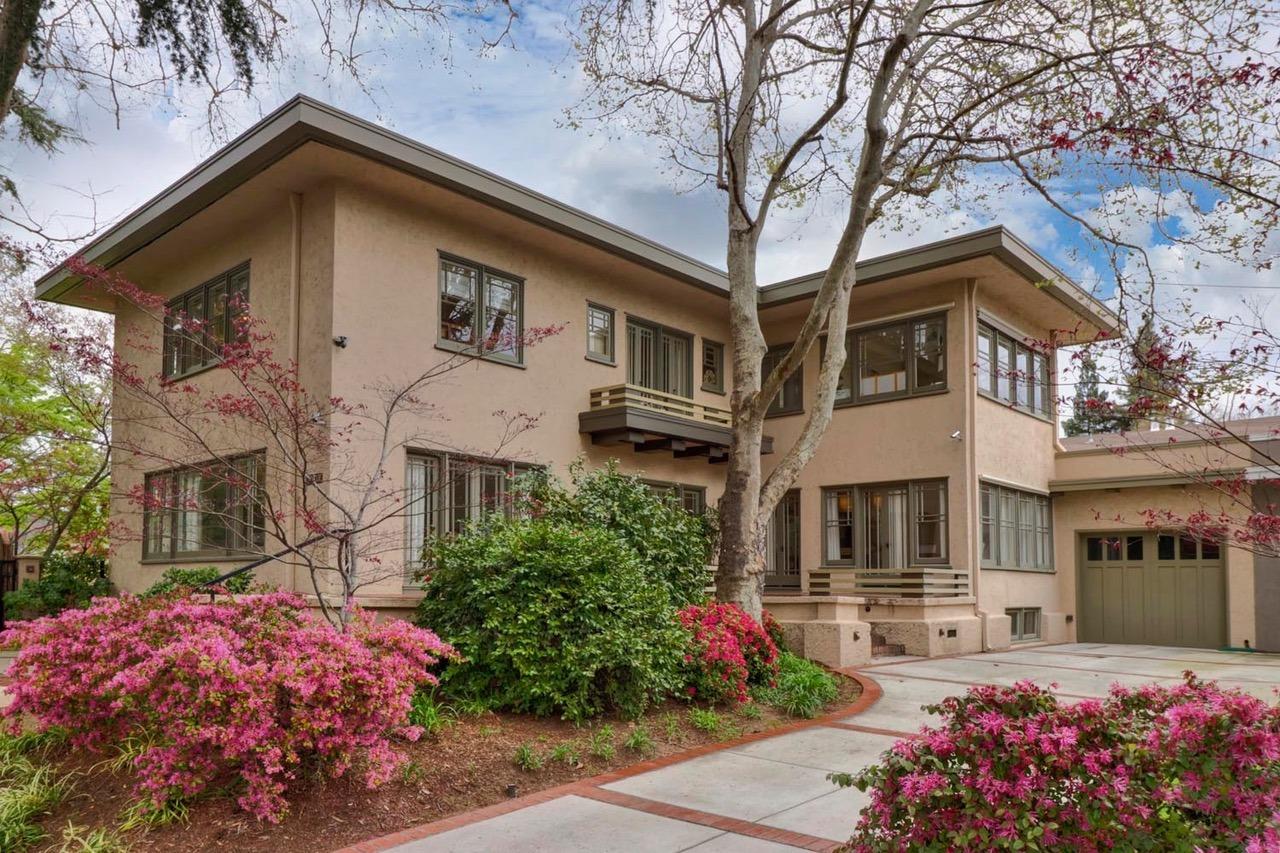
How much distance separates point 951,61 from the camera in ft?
39.2

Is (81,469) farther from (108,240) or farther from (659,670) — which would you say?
(659,670)

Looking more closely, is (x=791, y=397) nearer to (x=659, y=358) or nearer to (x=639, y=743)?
(x=659, y=358)

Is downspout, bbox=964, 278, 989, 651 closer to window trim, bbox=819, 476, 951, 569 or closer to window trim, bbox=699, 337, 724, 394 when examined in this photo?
window trim, bbox=819, 476, 951, 569

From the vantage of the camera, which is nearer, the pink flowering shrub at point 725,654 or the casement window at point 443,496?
the pink flowering shrub at point 725,654

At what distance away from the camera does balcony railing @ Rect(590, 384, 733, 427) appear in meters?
14.7

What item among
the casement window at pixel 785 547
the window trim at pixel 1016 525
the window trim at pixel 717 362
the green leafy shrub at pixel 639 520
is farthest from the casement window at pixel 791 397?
the green leafy shrub at pixel 639 520

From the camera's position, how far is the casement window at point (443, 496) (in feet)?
40.1

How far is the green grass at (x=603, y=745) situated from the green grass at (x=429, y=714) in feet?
3.87

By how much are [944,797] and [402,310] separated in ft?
33.1

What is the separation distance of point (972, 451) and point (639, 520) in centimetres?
748

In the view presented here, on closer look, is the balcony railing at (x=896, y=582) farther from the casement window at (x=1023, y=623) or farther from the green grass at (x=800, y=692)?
the green grass at (x=800, y=692)

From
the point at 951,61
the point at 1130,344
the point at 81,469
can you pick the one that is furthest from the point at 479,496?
the point at 81,469

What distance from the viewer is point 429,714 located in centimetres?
755

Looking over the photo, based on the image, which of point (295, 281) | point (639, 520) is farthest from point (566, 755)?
point (295, 281)
